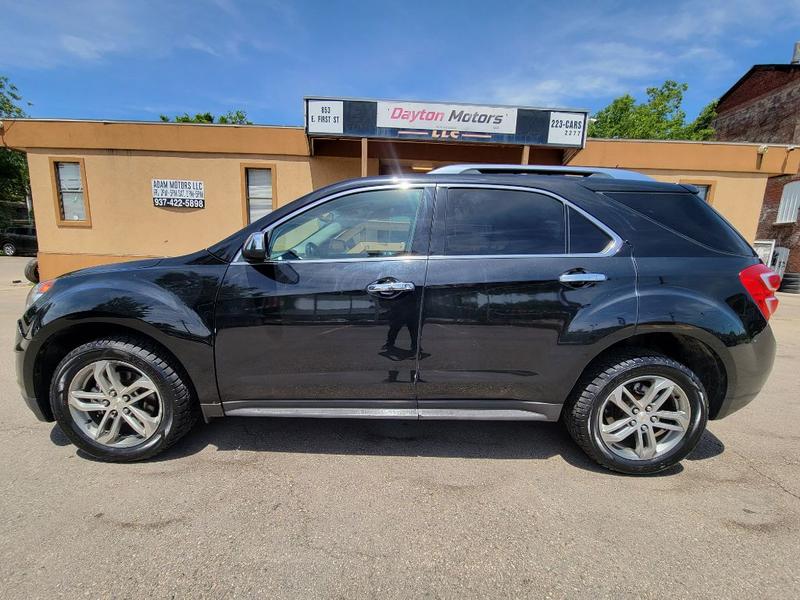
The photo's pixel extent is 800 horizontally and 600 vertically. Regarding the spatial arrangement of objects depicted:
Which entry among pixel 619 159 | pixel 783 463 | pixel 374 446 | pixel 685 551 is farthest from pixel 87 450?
pixel 619 159

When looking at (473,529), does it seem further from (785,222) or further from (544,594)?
(785,222)

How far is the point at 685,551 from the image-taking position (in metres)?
1.93

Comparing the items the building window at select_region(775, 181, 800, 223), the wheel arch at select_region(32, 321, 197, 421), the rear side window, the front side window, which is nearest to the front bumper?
the wheel arch at select_region(32, 321, 197, 421)

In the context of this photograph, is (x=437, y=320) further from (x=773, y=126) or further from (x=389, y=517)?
(x=773, y=126)

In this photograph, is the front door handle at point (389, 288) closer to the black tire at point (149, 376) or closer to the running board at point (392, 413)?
the running board at point (392, 413)

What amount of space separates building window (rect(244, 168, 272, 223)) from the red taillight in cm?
993

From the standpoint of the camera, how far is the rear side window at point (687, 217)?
8.13ft

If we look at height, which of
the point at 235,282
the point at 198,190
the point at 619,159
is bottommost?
the point at 235,282

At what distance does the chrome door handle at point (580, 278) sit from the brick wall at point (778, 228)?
1978 centimetres

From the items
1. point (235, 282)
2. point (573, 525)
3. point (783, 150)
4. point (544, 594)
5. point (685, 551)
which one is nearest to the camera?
point (544, 594)

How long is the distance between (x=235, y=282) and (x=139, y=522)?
137 cm

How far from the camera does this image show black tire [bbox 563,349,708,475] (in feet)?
7.98

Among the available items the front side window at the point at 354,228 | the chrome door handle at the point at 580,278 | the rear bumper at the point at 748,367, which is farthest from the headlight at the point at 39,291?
the rear bumper at the point at 748,367

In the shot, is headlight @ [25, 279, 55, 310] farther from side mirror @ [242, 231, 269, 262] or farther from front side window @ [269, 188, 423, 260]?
front side window @ [269, 188, 423, 260]
